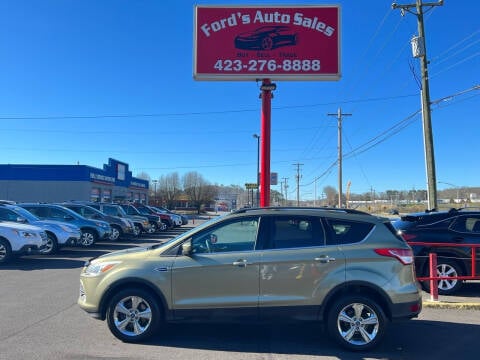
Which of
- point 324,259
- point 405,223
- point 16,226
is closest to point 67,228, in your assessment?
point 16,226

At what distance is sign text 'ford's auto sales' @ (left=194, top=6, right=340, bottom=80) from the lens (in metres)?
12.5

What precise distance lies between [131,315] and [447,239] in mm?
6283

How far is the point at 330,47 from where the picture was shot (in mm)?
12570

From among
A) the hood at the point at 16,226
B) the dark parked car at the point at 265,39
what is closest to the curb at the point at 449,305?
the dark parked car at the point at 265,39

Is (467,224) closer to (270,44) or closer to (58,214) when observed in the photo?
(270,44)

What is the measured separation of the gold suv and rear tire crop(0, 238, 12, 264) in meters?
7.39

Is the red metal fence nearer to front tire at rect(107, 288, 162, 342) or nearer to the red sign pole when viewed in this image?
front tire at rect(107, 288, 162, 342)

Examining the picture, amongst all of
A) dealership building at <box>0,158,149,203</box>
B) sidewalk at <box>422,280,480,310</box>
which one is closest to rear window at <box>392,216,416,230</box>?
sidewalk at <box>422,280,480,310</box>

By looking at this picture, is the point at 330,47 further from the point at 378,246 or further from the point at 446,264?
the point at 378,246

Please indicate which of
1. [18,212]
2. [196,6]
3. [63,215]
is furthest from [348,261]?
[63,215]

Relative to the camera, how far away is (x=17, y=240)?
447 inches

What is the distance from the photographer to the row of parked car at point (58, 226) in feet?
37.5

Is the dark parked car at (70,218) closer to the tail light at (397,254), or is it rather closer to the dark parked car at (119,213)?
the dark parked car at (119,213)

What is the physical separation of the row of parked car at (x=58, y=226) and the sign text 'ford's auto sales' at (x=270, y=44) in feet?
22.5
